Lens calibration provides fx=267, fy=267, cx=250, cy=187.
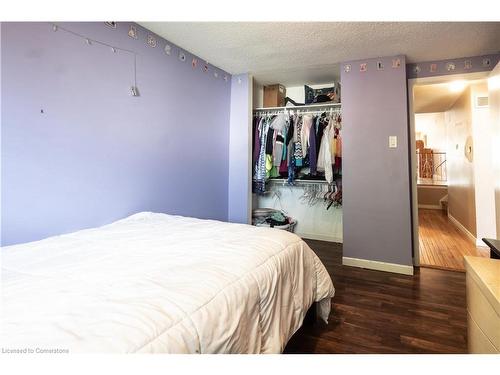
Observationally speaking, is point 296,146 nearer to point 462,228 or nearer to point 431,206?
point 462,228

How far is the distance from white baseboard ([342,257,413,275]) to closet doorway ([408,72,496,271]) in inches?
12.3

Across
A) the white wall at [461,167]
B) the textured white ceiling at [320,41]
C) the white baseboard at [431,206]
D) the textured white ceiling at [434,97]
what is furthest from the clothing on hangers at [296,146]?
the white baseboard at [431,206]

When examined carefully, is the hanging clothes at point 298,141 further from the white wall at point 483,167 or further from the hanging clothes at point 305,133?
the white wall at point 483,167

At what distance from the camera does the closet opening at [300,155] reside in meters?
3.18

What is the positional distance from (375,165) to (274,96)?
5.31 feet

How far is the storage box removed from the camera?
3578 mm

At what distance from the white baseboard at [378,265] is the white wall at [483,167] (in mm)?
1646

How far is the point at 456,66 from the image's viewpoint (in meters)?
2.70

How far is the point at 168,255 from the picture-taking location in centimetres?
114
